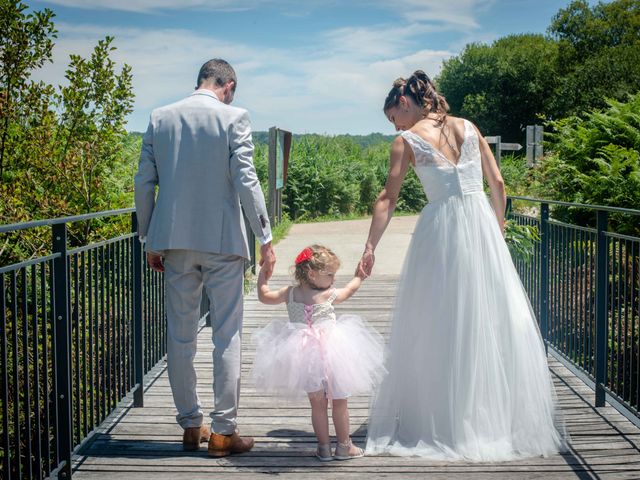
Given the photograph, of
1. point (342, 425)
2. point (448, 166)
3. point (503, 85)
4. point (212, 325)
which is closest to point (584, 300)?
point (448, 166)

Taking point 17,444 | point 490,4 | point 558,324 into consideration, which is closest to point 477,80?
point 490,4

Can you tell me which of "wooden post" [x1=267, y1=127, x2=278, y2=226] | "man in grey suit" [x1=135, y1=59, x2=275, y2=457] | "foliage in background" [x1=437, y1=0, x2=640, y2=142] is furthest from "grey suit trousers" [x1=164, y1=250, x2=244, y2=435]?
"foliage in background" [x1=437, y1=0, x2=640, y2=142]

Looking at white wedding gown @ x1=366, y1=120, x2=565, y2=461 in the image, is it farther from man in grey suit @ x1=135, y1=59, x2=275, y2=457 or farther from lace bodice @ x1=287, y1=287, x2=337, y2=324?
man in grey suit @ x1=135, y1=59, x2=275, y2=457

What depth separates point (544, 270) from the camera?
5762mm

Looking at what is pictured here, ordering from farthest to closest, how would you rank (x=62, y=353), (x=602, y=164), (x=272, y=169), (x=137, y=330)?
1. (x=272, y=169)
2. (x=602, y=164)
3. (x=137, y=330)
4. (x=62, y=353)

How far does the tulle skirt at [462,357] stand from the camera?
371 centimetres

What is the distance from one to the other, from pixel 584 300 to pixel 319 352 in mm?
2329

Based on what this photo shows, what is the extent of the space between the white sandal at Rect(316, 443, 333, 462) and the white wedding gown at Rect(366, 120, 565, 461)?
224mm

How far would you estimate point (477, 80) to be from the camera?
52344 mm

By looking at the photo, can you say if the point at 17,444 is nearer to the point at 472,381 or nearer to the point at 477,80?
the point at 472,381

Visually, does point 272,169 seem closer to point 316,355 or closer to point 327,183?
point 327,183

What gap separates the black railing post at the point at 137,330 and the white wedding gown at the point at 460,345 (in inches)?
58.2

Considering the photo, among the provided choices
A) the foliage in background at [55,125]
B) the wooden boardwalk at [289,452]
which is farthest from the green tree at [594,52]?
the wooden boardwalk at [289,452]

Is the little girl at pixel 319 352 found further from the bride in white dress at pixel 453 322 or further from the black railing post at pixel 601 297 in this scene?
the black railing post at pixel 601 297
